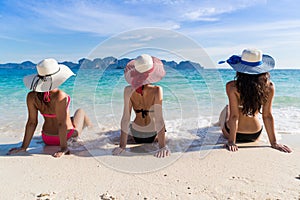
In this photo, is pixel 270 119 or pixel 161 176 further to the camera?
pixel 270 119

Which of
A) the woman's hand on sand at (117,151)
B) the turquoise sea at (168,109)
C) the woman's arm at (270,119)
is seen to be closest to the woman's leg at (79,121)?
the turquoise sea at (168,109)

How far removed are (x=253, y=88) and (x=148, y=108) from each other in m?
1.37

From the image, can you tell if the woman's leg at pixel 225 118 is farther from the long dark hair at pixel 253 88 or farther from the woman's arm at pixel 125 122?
the woman's arm at pixel 125 122

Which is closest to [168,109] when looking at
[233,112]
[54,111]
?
[233,112]

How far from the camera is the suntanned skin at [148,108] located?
346cm

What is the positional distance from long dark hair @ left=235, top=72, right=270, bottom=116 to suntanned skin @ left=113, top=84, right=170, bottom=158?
1.03 metres

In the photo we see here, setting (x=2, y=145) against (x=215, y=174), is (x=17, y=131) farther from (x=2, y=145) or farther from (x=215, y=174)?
(x=215, y=174)

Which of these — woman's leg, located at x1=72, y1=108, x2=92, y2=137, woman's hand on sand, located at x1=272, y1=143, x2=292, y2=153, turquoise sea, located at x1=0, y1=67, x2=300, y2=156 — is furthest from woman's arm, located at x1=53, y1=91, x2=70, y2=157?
woman's hand on sand, located at x1=272, y1=143, x2=292, y2=153

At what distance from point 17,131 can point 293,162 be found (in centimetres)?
435

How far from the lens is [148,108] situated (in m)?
3.66

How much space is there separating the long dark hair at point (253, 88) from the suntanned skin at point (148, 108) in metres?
1.03

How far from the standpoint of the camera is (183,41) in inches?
156

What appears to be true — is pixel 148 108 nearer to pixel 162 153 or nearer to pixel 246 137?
pixel 162 153

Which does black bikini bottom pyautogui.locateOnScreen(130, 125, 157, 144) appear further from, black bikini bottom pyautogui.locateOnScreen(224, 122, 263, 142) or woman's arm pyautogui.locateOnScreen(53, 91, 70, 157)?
black bikini bottom pyautogui.locateOnScreen(224, 122, 263, 142)
